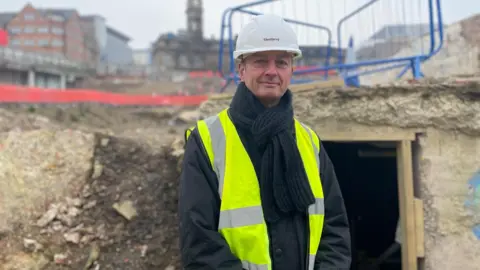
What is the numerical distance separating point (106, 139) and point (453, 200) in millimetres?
4755

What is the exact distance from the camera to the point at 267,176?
196 cm

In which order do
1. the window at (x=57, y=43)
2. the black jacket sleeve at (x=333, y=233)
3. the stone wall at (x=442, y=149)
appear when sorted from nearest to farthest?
1. the black jacket sleeve at (x=333, y=233)
2. the stone wall at (x=442, y=149)
3. the window at (x=57, y=43)

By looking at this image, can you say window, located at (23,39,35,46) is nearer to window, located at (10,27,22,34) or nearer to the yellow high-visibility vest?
window, located at (10,27,22,34)

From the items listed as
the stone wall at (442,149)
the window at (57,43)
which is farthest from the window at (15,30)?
the stone wall at (442,149)

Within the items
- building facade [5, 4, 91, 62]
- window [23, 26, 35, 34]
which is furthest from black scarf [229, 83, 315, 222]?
window [23, 26, 35, 34]

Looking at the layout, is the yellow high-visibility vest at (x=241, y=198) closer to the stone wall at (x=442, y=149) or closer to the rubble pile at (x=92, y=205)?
the stone wall at (x=442, y=149)

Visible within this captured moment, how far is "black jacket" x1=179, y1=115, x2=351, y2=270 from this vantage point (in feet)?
5.92

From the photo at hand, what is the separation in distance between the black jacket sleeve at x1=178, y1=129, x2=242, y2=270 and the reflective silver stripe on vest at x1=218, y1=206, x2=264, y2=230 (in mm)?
45

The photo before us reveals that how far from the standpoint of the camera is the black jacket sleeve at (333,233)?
2024 millimetres

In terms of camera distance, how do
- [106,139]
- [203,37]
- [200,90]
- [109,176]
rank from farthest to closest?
[203,37] < [200,90] < [106,139] < [109,176]

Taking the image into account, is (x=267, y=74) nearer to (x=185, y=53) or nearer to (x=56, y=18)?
(x=185, y=53)

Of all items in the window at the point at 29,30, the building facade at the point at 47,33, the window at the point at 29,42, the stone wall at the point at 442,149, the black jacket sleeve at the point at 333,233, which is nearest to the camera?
the black jacket sleeve at the point at 333,233

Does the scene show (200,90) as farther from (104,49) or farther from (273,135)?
(104,49)

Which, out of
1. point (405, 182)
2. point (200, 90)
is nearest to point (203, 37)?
point (200, 90)
